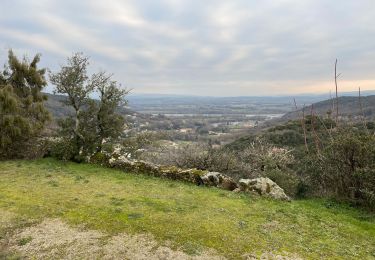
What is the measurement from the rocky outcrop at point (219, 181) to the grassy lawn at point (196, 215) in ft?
2.00

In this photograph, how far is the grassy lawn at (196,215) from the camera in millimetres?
7254

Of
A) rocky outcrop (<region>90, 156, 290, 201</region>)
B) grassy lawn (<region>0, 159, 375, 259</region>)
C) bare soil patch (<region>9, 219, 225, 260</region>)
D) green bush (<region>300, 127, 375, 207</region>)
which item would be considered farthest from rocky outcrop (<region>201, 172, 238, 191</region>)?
bare soil patch (<region>9, 219, 225, 260</region>)

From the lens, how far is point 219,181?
12438 mm

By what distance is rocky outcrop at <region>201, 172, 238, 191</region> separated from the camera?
12133mm

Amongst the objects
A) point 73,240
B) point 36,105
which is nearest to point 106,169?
point 36,105

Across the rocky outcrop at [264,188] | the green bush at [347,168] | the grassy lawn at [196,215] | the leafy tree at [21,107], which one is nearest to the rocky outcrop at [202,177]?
the rocky outcrop at [264,188]

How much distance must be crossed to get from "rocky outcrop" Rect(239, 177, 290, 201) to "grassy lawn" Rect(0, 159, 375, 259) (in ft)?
1.64

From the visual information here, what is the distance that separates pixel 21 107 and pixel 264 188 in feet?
45.6

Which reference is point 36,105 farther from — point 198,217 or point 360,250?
point 360,250

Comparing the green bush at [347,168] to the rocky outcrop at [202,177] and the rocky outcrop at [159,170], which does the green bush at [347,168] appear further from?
the rocky outcrop at [159,170]

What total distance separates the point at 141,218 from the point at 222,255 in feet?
8.64

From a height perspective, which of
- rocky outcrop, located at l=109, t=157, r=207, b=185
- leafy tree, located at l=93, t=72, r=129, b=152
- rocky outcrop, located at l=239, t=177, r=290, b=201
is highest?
leafy tree, located at l=93, t=72, r=129, b=152

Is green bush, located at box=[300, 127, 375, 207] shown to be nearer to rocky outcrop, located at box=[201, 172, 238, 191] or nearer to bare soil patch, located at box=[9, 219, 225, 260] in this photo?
rocky outcrop, located at box=[201, 172, 238, 191]

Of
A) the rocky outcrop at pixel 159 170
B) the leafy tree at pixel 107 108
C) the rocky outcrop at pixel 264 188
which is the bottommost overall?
the rocky outcrop at pixel 264 188
